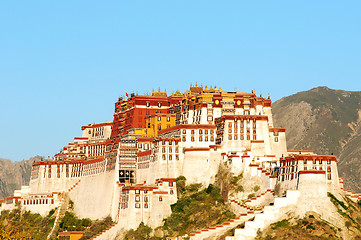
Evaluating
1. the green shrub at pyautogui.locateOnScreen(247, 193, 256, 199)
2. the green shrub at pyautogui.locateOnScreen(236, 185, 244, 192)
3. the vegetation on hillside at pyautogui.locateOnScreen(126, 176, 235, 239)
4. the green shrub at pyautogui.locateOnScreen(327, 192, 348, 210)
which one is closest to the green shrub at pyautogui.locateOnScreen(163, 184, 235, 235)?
the vegetation on hillside at pyautogui.locateOnScreen(126, 176, 235, 239)

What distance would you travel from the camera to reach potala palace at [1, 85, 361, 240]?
143 metres

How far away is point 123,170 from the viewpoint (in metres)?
178

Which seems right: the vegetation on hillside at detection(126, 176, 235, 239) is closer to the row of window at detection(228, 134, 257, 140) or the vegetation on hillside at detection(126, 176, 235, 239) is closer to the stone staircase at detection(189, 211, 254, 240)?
the stone staircase at detection(189, 211, 254, 240)

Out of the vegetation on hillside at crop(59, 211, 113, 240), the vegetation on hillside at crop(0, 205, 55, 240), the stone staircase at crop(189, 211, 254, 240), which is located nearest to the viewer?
the stone staircase at crop(189, 211, 254, 240)

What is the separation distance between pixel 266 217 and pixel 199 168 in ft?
110

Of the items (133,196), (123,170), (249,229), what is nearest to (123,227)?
(133,196)

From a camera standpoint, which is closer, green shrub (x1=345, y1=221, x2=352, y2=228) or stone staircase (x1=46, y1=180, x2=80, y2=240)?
green shrub (x1=345, y1=221, x2=352, y2=228)

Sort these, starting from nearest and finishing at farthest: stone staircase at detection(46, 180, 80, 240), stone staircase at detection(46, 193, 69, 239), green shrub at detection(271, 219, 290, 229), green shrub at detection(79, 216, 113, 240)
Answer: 1. green shrub at detection(271, 219, 290, 229)
2. green shrub at detection(79, 216, 113, 240)
3. stone staircase at detection(46, 193, 69, 239)
4. stone staircase at detection(46, 180, 80, 240)

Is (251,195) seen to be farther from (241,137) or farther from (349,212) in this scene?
(241,137)

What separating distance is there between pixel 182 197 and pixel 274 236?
33.9 metres

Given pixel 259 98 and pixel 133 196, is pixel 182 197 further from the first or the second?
pixel 259 98

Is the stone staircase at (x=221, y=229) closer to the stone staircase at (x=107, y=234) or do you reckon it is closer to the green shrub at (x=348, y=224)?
the green shrub at (x=348, y=224)

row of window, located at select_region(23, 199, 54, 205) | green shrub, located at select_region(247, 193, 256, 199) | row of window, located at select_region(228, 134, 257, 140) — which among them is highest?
row of window, located at select_region(228, 134, 257, 140)

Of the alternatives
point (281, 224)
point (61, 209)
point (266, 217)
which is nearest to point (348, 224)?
point (281, 224)
